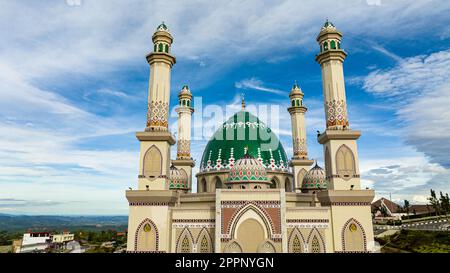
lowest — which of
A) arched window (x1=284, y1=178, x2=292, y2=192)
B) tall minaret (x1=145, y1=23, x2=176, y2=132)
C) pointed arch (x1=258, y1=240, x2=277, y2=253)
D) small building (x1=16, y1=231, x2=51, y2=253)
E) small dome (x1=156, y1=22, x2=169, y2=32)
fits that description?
small building (x1=16, y1=231, x2=51, y2=253)

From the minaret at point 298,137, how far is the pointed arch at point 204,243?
11.0m

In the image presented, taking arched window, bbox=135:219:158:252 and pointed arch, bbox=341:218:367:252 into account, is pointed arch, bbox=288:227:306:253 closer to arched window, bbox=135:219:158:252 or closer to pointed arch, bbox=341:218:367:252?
pointed arch, bbox=341:218:367:252

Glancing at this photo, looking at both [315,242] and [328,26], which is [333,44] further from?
[315,242]

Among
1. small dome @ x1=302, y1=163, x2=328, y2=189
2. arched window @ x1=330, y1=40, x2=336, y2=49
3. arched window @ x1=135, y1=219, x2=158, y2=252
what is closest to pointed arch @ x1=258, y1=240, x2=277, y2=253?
arched window @ x1=135, y1=219, x2=158, y2=252

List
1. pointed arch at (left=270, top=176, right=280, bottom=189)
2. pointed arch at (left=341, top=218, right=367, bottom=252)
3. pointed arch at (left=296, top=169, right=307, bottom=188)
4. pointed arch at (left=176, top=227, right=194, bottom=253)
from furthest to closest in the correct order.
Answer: pointed arch at (left=296, top=169, right=307, bottom=188) → pointed arch at (left=270, top=176, right=280, bottom=189) → pointed arch at (left=176, top=227, right=194, bottom=253) → pointed arch at (left=341, top=218, right=367, bottom=252)

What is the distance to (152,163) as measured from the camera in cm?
1731

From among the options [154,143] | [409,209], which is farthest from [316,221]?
[409,209]

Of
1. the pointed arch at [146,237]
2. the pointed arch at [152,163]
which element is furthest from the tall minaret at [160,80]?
the pointed arch at [146,237]

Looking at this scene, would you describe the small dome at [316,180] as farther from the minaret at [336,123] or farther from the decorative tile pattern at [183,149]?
the decorative tile pattern at [183,149]

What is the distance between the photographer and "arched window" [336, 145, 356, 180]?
669 inches

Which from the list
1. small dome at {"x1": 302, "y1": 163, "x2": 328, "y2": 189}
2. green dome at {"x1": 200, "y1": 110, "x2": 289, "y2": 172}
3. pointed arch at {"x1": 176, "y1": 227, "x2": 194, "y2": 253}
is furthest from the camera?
green dome at {"x1": 200, "y1": 110, "x2": 289, "y2": 172}

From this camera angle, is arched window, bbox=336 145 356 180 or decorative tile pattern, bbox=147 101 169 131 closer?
arched window, bbox=336 145 356 180

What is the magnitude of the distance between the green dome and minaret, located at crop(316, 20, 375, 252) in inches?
295
